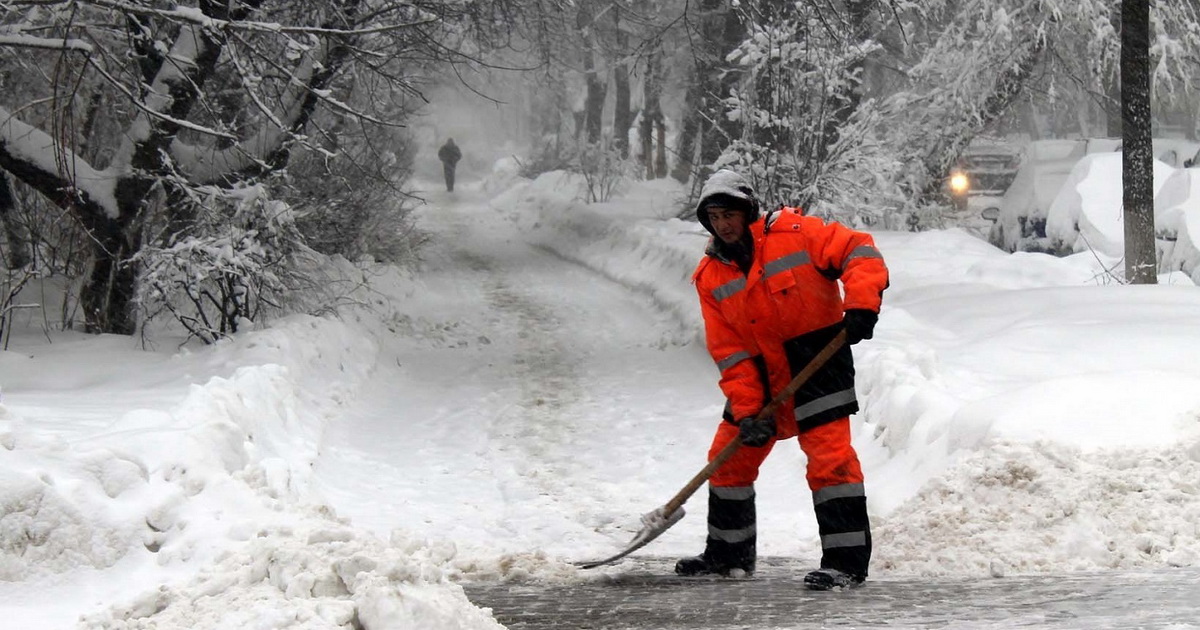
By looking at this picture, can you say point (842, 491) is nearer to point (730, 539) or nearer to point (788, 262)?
point (730, 539)

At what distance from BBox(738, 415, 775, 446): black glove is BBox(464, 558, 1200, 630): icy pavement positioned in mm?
564

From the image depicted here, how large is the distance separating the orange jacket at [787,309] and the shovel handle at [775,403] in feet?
0.22

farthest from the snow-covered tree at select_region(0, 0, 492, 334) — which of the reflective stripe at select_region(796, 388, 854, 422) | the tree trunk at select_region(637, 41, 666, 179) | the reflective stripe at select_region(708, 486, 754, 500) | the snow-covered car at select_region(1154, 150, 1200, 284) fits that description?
the tree trunk at select_region(637, 41, 666, 179)

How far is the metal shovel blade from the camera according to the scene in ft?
16.3

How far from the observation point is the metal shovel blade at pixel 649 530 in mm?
4980

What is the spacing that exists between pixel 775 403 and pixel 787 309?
38cm

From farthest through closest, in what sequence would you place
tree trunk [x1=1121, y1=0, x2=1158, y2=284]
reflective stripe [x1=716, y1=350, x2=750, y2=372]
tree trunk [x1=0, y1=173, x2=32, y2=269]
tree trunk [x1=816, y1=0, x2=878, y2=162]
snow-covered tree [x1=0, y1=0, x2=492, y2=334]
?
tree trunk [x1=816, y1=0, x2=878, y2=162] → tree trunk [x1=1121, y1=0, x2=1158, y2=284] → tree trunk [x1=0, y1=173, x2=32, y2=269] → snow-covered tree [x1=0, y1=0, x2=492, y2=334] → reflective stripe [x1=716, y1=350, x2=750, y2=372]

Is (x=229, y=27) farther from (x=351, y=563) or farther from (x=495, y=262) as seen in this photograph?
(x=495, y=262)

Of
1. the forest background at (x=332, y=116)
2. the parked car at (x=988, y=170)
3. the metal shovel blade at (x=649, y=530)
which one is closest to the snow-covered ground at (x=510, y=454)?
the metal shovel blade at (x=649, y=530)

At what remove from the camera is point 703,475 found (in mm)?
4879

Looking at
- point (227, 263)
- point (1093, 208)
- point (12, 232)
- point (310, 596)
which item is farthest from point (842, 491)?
point (1093, 208)

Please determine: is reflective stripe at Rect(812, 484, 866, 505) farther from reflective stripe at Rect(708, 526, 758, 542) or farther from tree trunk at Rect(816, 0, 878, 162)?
tree trunk at Rect(816, 0, 878, 162)

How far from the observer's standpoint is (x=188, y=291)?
338 inches

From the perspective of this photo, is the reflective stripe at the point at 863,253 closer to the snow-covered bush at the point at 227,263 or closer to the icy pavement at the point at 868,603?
the icy pavement at the point at 868,603
